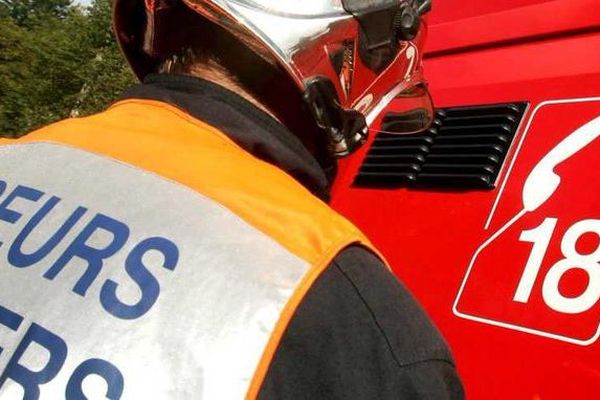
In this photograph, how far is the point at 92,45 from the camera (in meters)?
11.1

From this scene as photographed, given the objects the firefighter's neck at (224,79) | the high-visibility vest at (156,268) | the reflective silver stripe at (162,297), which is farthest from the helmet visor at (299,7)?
the reflective silver stripe at (162,297)

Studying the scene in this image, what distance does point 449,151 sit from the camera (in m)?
1.87

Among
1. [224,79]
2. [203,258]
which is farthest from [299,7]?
[203,258]

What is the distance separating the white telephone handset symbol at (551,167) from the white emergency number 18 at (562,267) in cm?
6

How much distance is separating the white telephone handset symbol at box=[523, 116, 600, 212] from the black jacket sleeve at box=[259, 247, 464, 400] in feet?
1.96

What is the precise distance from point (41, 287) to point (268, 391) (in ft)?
1.09

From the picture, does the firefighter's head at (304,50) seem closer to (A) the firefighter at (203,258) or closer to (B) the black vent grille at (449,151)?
(A) the firefighter at (203,258)

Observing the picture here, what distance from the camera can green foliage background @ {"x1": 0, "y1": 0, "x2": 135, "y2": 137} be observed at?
398 inches

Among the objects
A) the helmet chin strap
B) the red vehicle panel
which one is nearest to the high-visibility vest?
the helmet chin strap

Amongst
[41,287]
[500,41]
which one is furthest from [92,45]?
[41,287]

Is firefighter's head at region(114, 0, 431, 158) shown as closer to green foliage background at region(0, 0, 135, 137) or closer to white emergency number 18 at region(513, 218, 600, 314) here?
white emergency number 18 at region(513, 218, 600, 314)

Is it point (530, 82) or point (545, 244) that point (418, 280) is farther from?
Result: point (530, 82)

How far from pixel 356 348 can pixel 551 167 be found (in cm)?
77

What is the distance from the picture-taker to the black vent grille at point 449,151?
1738mm
